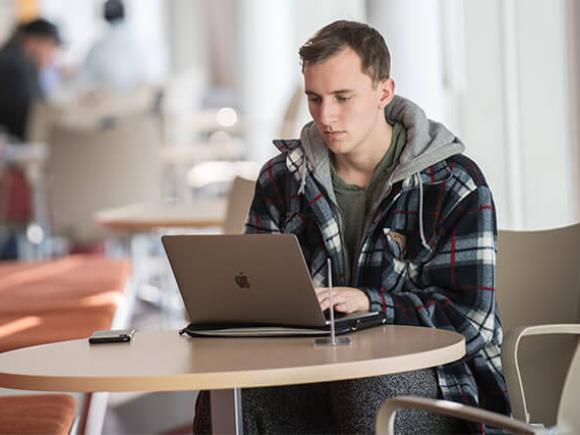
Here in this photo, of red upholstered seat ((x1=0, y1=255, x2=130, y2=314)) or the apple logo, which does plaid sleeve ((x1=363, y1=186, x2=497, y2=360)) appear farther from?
red upholstered seat ((x1=0, y1=255, x2=130, y2=314))

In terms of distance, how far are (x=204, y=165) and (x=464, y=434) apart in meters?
5.85

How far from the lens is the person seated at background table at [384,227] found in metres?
2.63

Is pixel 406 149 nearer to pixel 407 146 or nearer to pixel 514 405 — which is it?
pixel 407 146

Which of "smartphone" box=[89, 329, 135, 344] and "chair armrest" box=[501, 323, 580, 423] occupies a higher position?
"smartphone" box=[89, 329, 135, 344]

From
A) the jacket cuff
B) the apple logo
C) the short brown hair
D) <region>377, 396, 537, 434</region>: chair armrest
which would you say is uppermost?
the short brown hair

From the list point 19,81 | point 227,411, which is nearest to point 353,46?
point 227,411

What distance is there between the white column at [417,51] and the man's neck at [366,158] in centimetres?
228

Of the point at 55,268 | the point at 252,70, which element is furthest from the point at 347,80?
the point at 252,70

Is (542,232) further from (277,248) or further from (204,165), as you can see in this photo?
(204,165)

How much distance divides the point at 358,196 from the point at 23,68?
7.90 meters

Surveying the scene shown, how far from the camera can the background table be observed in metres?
2.08

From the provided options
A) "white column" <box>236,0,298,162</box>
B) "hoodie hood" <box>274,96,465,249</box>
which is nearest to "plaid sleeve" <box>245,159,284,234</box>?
"hoodie hood" <box>274,96,465,249</box>

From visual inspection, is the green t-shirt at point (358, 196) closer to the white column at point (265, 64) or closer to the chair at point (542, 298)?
the chair at point (542, 298)

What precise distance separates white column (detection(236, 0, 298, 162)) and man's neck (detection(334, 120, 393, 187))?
6.78 m
